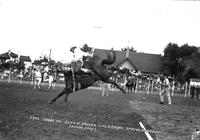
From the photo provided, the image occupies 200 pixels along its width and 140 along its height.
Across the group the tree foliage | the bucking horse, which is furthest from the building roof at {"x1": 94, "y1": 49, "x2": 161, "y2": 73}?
the bucking horse

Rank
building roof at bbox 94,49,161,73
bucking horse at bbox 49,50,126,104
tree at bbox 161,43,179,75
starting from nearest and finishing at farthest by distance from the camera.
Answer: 1. bucking horse at bbox 49,50,126,104
2. tree at bbox 161,43,179,75
3. building roof at bbox 94,49,161,73

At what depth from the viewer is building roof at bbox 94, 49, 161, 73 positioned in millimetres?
77938

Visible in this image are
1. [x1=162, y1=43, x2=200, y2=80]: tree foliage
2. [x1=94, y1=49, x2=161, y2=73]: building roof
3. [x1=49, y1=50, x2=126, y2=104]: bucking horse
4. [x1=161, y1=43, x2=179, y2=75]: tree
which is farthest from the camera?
[x1=94, y1=49, x2=161, y2=73]: building roof

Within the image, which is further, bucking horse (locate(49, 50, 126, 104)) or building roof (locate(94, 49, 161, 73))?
building roof (locate(94, 49, 161, 73))

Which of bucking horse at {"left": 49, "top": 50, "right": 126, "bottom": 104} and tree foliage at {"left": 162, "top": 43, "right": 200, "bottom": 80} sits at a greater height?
tree foliage at {"left": 162, "top": 43, "right": 200, "bottom": 80}

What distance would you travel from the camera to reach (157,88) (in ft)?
149

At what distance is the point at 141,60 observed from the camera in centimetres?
8075

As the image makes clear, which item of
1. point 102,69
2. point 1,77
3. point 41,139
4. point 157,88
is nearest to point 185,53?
point 157,88

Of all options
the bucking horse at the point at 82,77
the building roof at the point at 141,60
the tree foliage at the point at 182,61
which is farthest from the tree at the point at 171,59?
the bucking horse at the point at 82,77

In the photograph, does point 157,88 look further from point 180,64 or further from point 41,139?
point 41,139

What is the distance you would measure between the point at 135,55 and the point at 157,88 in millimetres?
36798

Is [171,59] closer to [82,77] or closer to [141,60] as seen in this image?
[141,60]

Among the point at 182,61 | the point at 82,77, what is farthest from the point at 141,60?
the point at 82,77

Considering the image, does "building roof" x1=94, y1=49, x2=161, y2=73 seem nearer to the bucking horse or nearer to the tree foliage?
the tree foliage
